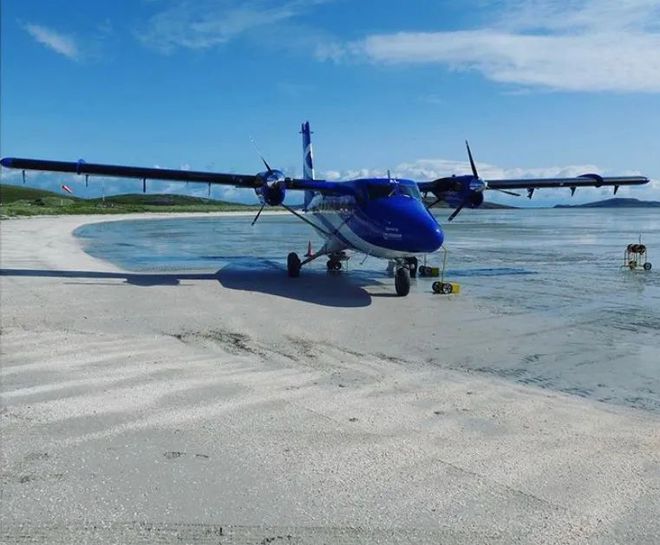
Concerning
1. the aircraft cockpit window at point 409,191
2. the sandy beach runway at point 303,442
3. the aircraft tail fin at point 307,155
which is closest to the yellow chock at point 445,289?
the aircraft cockpit window at point 409,191

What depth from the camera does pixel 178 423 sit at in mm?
5707

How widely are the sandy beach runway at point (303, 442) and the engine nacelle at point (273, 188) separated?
9.13 meters

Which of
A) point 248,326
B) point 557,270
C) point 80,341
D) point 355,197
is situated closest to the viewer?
point 80,341

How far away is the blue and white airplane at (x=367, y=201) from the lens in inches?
576

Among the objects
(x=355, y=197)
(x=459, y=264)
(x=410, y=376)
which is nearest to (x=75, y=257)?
(x=355, y=197)

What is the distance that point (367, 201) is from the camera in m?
16.0

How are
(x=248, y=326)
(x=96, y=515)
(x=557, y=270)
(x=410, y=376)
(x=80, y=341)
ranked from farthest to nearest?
(x=557, y=270) → (x=248, y=326) → (x=80, y=341) → (x=410, y=376) → (x=96, y=515)

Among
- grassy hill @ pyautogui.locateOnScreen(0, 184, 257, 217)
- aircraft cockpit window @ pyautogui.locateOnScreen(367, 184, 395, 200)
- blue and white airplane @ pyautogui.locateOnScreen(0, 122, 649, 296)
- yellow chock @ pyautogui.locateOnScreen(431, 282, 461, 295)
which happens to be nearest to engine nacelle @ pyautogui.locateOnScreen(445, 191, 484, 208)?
blue and white airplane @ pyautogui.locateOnScreen(0, 122, 649, 296)

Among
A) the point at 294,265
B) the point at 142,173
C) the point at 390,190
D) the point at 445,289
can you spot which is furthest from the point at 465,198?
the point at 142,173

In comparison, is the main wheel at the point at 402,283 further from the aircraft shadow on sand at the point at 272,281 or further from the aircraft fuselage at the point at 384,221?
the aircraft shadow on sand at the point at 272,281

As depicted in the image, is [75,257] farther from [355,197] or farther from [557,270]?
[557,270]

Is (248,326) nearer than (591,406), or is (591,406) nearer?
(591,406)

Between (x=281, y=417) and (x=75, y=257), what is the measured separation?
1931 centimetres

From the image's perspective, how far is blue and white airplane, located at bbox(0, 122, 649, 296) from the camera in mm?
14641
